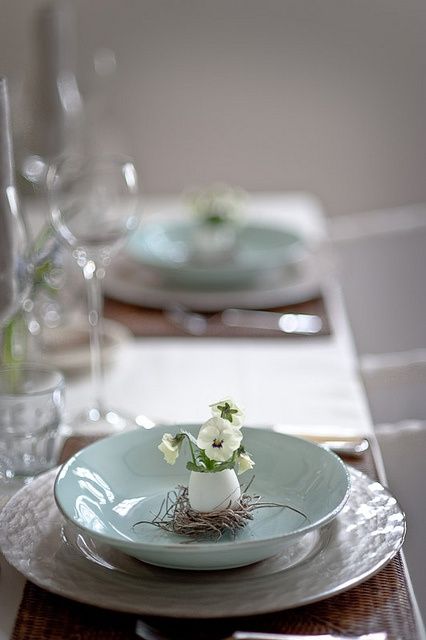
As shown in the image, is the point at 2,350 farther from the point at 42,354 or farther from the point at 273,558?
the point at 273,558

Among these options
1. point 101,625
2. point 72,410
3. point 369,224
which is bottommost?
point 101,625

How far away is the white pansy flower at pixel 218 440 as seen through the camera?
86cm

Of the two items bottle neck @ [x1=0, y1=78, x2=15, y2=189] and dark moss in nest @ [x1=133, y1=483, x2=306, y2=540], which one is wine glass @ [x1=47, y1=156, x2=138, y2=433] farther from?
dark moss in nest @ [x1=133, y1=483, x2=306, y2=540]

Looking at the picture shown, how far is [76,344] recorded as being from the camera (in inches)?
59.6

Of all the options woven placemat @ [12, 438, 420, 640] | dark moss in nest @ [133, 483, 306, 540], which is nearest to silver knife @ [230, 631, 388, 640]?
woven placemat @ [12, 438, 420, 640]

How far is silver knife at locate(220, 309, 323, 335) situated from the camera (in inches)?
60.7

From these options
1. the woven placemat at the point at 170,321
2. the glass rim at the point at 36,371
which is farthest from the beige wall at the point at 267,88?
the glass rim at the point at 36,371

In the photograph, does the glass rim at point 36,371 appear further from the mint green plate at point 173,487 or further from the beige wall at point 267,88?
the beige wall at point 267,88

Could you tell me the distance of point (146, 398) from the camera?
4.34ft

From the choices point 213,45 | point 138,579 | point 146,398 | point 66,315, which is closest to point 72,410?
point 146,398

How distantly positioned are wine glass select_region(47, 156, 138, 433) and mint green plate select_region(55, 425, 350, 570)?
0.21 metres

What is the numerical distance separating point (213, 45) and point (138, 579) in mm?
3113

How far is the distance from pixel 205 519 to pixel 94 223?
0.51 meters

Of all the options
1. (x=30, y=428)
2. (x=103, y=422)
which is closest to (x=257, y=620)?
(x=30, y=428)
